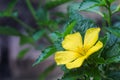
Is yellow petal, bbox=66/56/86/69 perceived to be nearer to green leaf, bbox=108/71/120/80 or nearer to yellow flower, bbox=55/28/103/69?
yellow flower, bbox=55/28/103/69

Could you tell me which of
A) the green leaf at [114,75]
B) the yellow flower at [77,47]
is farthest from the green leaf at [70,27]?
the green leaf at [114,75]

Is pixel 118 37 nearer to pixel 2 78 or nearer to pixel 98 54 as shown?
pixel 98 54

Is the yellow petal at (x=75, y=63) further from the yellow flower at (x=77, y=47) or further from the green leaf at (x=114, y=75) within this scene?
the green leaf at (x=114, y=75)

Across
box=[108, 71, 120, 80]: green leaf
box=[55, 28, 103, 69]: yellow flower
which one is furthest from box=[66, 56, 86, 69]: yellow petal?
box=[108, 71, 120, 80]: green leaf

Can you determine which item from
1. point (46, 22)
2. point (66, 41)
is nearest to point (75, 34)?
→ point (66, 41)

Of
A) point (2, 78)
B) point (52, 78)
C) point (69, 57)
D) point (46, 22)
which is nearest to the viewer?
point (69, 57)

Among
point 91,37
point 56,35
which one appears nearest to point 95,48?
point 91,37
